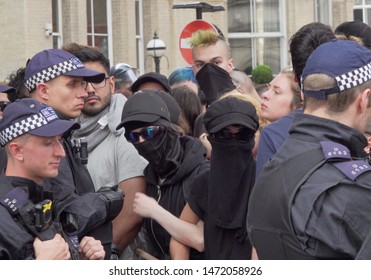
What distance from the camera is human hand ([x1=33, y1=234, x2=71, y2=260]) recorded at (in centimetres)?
444

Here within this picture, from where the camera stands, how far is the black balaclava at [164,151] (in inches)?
225

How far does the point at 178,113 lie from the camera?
252 inches

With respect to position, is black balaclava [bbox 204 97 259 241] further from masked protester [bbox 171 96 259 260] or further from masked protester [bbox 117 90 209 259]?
masked protester [bbox 117 90 209 259]

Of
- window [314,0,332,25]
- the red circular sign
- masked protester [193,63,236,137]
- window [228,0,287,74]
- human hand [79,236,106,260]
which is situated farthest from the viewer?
window [314,0,332,25]

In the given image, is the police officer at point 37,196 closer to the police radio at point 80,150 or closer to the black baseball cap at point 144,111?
the police radio at point 80,150

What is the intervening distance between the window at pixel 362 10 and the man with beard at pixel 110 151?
2752 centimetres

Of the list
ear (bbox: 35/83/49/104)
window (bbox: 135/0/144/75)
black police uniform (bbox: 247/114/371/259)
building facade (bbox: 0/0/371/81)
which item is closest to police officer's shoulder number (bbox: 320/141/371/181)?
black police uniform (bbox: 247/114/371/259)

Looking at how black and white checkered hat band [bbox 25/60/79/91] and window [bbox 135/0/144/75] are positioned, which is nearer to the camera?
black and white checkered hat band [bbox 25/60/79/91]

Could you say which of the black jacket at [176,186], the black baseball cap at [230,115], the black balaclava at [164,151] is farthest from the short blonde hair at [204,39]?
the black baseball cap at [230,115]

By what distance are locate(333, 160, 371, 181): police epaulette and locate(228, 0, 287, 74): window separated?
26603 millimetres

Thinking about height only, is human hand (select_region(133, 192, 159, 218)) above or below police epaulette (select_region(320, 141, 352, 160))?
below

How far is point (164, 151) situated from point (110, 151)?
0.62 meters

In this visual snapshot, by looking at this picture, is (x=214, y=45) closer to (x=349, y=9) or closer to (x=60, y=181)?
(x=60, y=181)
